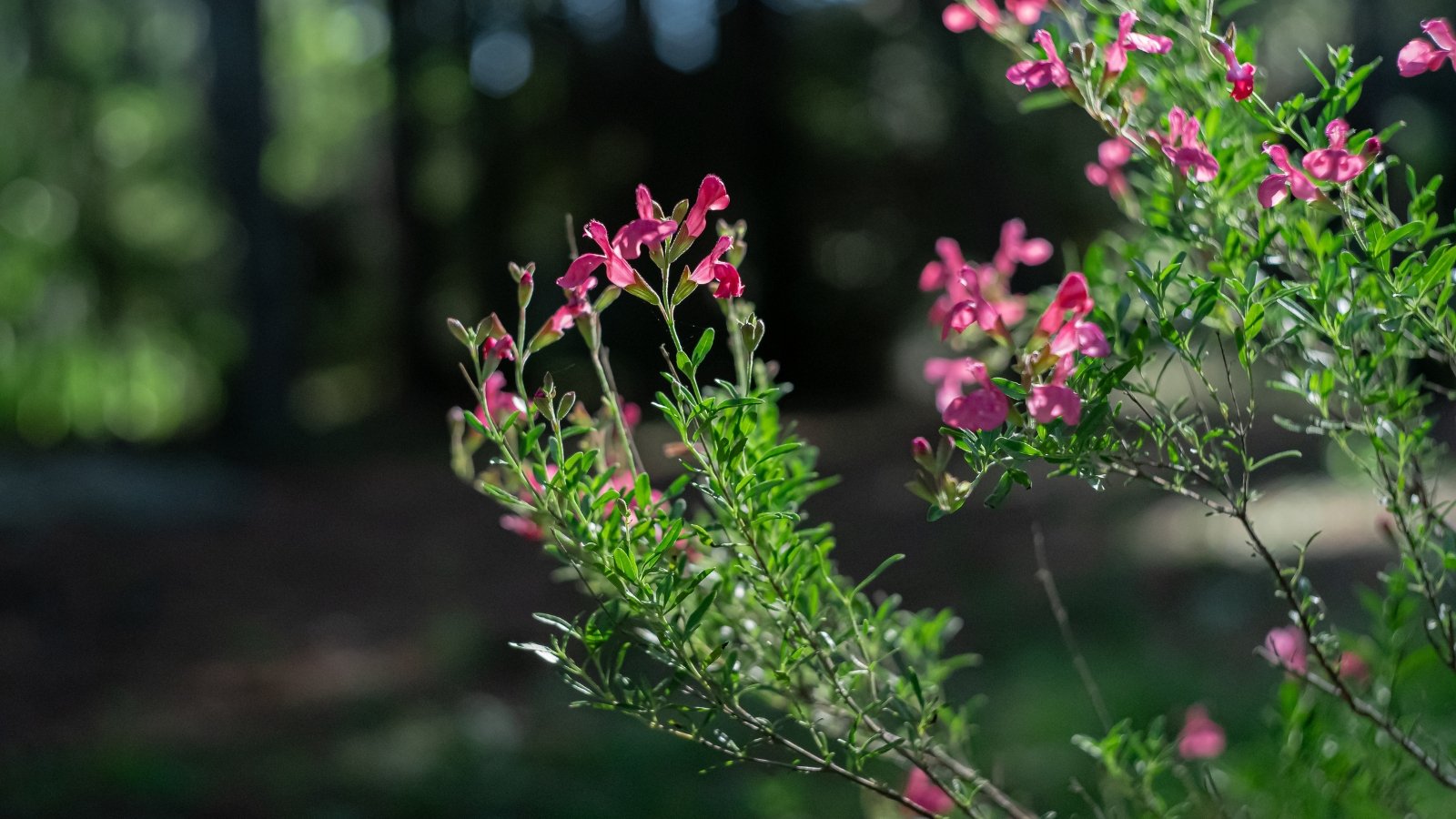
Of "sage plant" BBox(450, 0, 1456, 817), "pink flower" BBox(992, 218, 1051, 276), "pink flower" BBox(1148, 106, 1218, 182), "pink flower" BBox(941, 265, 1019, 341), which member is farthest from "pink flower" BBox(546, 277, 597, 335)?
"pink flower" BBox(992, 218, 1051, 276)

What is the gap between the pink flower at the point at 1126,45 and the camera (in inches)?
41.3

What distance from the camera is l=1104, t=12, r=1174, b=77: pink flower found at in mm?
1050

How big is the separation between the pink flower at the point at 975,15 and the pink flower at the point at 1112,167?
0.61 ft

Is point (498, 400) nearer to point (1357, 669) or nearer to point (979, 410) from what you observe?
point (979, 410)

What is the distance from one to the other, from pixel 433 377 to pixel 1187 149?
12.4 metres

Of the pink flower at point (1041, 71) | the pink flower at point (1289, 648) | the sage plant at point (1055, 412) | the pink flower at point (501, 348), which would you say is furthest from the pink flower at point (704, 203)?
the pink flower at point (1289, 648)

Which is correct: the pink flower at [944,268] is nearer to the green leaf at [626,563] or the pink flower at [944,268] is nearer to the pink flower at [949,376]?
the pink flower at [949,376]

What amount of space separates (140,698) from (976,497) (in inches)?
171

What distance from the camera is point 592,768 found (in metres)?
4.00

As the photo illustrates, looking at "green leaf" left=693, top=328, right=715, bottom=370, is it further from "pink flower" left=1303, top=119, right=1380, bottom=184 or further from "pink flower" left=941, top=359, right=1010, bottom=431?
"pink flower" left=1303, top=119, right=1380, bottom=184

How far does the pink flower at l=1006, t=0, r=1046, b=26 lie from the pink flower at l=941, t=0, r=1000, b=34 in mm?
18

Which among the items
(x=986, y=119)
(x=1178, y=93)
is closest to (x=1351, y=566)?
(x=1178, y=93)

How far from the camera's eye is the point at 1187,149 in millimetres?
1066

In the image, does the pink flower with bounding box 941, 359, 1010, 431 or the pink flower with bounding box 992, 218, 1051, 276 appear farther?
the pink flower with bounding box 992, 218, 1051, 276
